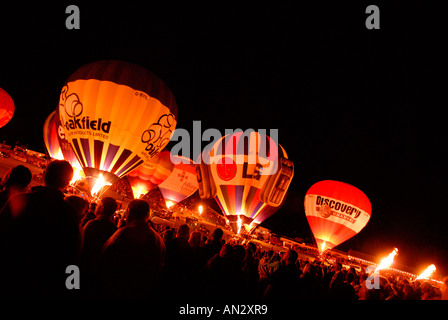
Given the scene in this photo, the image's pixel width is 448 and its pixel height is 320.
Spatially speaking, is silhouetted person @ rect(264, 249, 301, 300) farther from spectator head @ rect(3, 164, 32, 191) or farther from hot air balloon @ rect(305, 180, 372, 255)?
hot air balloon @ rect(305, 180, 372, 255)

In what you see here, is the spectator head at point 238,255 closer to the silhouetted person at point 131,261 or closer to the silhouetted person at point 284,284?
the silhouetted person at point 284,284

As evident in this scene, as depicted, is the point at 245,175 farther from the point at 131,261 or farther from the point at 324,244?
the point at 131,261

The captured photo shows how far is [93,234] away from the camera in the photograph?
8.66 ft

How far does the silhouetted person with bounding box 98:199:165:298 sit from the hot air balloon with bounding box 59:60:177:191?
20.7ft

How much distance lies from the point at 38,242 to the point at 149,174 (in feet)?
44.5

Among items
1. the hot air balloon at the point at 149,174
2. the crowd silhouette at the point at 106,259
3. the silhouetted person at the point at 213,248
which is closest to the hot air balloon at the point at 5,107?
the hot air balloon at the point at 149,174

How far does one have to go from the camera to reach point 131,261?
2.28 m

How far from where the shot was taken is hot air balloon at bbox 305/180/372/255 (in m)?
14.4

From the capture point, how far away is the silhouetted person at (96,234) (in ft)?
8.30

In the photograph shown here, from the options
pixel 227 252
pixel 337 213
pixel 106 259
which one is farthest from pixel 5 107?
pixel 337 213

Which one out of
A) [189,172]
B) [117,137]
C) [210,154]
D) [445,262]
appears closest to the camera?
[117,137]
